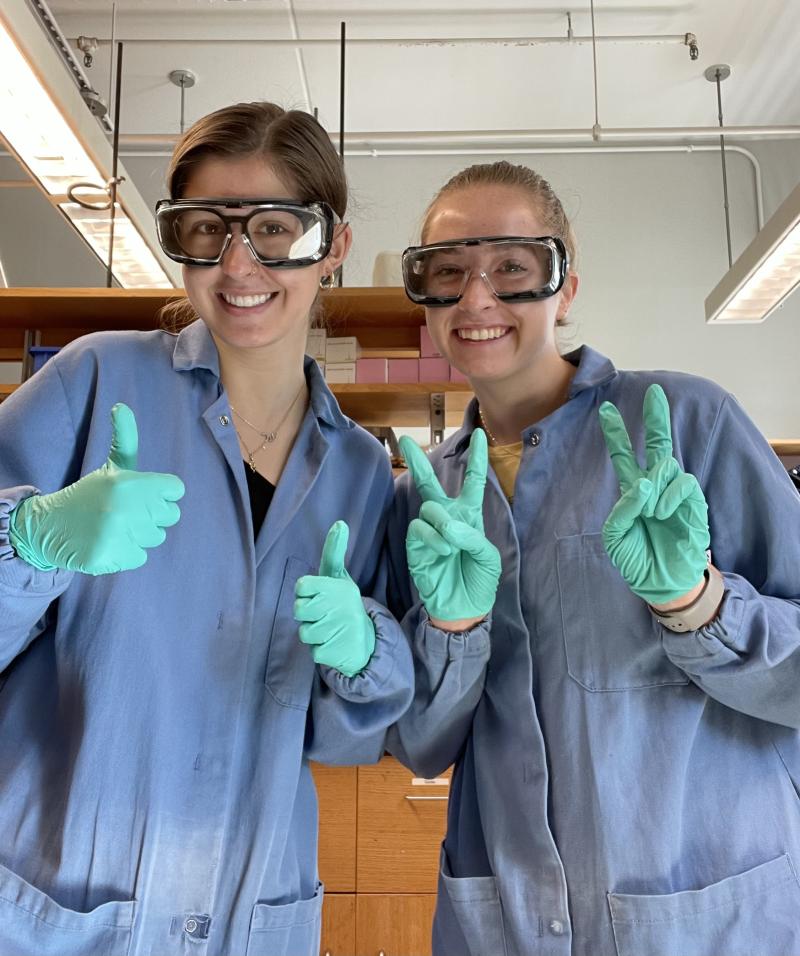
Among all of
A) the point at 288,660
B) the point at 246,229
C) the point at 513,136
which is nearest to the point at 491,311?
the point at 246,229

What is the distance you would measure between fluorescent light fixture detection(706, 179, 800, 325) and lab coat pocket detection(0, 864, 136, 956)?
2921mm

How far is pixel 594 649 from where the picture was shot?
1304mm

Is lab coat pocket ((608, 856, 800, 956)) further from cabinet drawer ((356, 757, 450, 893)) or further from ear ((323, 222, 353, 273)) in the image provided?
cabinet drawer ((356, 757, 450, 893))

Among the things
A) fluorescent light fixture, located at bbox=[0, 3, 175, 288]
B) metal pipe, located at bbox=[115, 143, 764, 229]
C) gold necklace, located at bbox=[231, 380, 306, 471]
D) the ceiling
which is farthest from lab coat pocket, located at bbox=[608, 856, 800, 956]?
metal pipe, located at bbox=[115, 143, 764, 229]

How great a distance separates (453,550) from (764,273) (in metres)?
3.01

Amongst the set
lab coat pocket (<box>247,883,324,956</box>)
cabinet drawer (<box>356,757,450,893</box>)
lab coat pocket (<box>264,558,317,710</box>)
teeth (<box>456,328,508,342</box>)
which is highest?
teeth (<box>456,328,508,342</box>)

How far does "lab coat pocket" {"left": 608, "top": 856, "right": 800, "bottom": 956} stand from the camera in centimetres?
116

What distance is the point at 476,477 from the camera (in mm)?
1295

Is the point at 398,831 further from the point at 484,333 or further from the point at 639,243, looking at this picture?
the point at 639,243

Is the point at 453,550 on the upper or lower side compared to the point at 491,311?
lower

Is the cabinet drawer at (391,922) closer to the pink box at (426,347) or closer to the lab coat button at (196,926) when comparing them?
the lab coat button at (196,926)

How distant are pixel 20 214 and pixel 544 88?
3432 mm

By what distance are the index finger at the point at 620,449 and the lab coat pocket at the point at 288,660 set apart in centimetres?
50

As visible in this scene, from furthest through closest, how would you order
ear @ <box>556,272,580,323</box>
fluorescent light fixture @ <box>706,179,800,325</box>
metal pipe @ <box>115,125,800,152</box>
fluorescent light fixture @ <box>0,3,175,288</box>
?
metal pipe @ <box>115,125,800,152</box>
fluorescent light fixture @ <box>706,179,800,325</box>
fluorescent light fixture @ <box>0,3,175,288</box>
ear @ <box>556,272,580,323</box>
